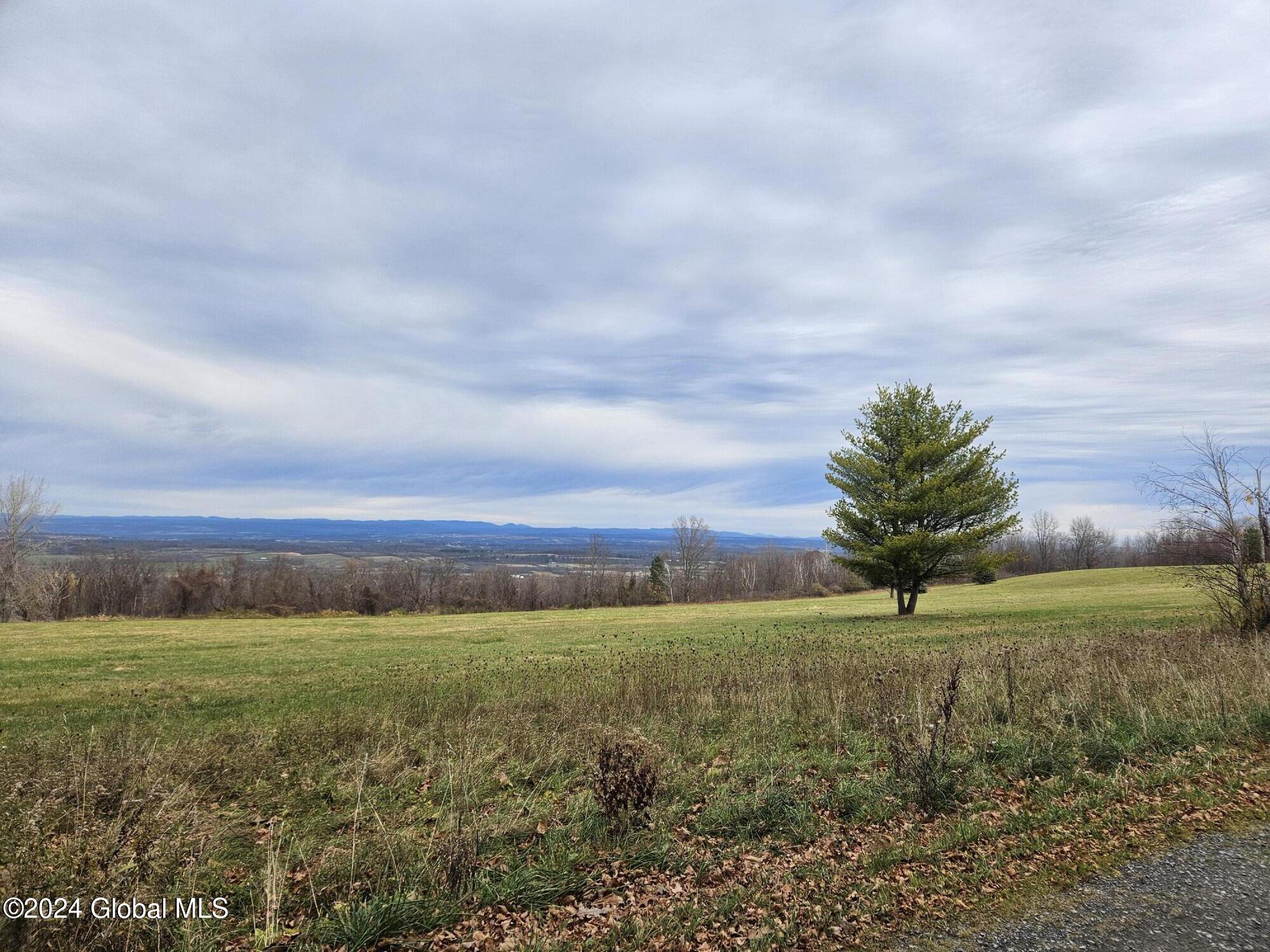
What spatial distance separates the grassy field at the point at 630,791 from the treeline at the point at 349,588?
147 feet

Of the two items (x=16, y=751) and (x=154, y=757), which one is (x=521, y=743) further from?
(x=16, y=751)

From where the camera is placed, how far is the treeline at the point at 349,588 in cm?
6197

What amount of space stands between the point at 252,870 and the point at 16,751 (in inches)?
252

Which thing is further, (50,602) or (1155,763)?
(50,602)

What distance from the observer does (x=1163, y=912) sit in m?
4.48

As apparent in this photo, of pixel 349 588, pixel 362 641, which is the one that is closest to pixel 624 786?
pixel 362 641

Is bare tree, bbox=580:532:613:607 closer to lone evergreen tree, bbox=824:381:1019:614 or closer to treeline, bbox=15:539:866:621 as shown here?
treeline, bbox=15:539:866:621

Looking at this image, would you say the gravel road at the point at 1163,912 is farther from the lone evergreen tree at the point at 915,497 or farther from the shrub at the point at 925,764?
the lone evergreen tree at the point at 915,497

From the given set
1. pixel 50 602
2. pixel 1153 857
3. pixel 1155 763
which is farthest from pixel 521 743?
pixel 50 602

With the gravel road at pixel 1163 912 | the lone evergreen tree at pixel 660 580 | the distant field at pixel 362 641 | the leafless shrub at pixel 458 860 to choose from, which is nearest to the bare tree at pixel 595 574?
the lone evergreen tree at pixel 660 580

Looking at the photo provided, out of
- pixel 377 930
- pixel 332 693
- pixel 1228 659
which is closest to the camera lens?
pixel 377 930

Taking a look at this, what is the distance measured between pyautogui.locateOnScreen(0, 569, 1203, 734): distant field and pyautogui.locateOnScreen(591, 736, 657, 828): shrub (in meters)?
8.49

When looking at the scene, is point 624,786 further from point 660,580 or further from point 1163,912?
point 660,580

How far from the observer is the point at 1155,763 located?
7.44 meters
